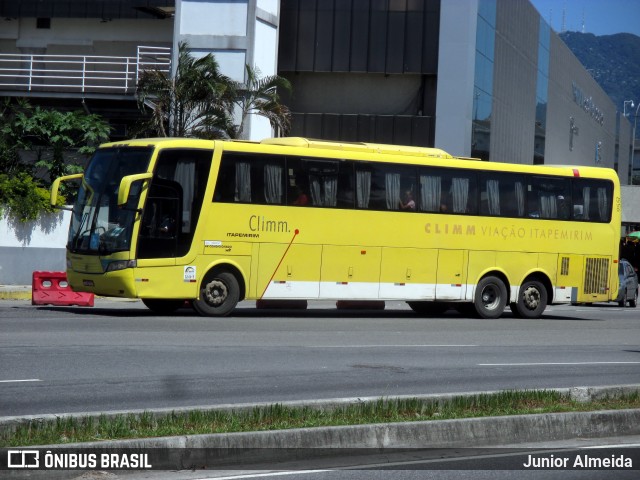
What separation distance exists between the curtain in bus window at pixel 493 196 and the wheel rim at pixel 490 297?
184 cm

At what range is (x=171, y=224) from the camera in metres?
22.2

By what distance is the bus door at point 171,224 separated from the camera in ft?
71.8

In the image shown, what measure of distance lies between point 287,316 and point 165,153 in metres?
4.99

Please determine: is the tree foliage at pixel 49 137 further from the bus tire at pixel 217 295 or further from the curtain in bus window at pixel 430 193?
the bus tire at pixel 217 295

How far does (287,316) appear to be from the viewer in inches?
976

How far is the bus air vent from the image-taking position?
27.8m

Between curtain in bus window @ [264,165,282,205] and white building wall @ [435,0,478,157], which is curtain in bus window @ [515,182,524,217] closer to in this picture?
curtain in bus window @ [264,165,282,205]

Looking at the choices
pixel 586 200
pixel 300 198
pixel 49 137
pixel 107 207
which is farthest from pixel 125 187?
pixel 49 137

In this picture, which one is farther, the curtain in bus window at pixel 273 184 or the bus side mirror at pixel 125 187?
the curtain in bus window at pixel 273 184

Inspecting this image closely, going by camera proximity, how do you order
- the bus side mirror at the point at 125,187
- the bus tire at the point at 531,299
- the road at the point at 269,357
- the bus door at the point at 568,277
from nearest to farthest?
the road at the point at 269,357 → the bus side mirror at the point at 125,187 → the bus tire at the point at 531,299 → the bus door at the point at 568,277

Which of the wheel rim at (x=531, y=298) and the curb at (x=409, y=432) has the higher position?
the wheel rim at (x=531, y=298)

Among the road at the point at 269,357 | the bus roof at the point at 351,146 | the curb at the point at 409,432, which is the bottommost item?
the road at the point at 269,357

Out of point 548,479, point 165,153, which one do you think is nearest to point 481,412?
point 548,479

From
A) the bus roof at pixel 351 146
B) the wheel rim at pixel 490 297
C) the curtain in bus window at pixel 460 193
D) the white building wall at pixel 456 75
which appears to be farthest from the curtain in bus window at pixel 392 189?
the white building wall at pixel 456 75
